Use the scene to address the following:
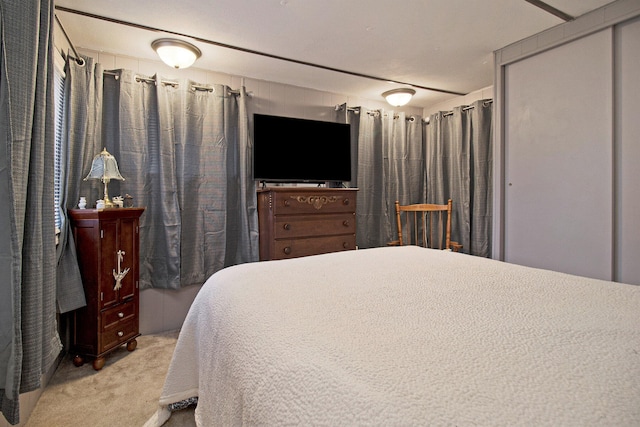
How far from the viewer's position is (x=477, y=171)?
3465 millimetres

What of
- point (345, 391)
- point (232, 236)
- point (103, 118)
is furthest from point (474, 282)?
point (103, 118)

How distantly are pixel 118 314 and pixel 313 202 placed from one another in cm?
179

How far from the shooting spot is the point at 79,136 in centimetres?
243

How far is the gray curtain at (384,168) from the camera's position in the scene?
12.5ft

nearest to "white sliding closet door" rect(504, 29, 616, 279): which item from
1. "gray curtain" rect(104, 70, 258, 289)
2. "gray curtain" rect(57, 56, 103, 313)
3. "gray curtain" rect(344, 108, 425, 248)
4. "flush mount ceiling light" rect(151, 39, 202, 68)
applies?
"gray curtain" rect(344, 108, 425, 248)

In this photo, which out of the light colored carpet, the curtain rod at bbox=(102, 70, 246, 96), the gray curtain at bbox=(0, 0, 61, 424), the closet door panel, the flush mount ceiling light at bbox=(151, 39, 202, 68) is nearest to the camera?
the gray curtain at bbox=(0, 0, 61, 424)

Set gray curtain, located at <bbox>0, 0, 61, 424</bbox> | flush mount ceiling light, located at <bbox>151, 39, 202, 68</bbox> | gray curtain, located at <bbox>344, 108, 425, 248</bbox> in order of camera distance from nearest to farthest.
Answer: gray curtain, located at <bbox>0, 0, 61, 424</bbox>, flush mount ceiling light, located at <bbox>151, 39, 202, 68</bbox>, gray curtain, located at <bbox>344, 108, 425, 248</bbox>

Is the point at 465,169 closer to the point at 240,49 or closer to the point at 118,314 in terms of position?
the point at 240,49

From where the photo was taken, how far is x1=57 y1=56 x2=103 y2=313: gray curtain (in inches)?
84.9

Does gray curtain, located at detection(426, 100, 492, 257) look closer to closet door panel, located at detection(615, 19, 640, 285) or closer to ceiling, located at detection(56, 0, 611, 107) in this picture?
ceiling, located at detection(56, 0, 611, 107)

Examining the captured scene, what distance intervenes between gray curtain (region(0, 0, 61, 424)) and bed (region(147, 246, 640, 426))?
621 mm

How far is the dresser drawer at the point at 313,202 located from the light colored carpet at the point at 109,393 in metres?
1.48

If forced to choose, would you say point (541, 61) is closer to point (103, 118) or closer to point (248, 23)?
point (248, 23)

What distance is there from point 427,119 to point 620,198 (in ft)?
7.89
